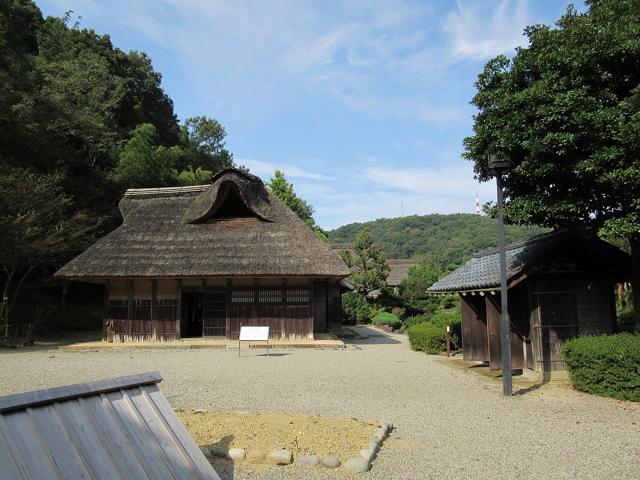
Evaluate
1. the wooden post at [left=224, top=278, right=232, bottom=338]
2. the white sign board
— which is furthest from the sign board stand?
the wooden post at [left=224, top=278, right=232, bottom=338]

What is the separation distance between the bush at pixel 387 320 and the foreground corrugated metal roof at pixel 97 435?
24018mm

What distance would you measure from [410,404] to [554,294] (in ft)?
15.1

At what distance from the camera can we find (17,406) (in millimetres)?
2480

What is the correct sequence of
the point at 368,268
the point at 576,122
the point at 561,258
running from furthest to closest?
the point at 368,268, the point at 561,258, the point at 576,122

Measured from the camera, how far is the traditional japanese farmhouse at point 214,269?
1605 cm

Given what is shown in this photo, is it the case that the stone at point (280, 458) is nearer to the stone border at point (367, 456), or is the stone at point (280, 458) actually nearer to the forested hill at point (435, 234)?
the stone border at point (367, 456)

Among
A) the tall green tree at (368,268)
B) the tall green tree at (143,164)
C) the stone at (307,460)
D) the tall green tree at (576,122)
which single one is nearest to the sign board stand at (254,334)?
the tall green tree at (576,122)

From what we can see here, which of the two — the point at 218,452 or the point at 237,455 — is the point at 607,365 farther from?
the point at 218,452

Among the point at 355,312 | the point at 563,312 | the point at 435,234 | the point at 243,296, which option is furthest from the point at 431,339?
the point at 435,234

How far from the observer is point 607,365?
318 inches

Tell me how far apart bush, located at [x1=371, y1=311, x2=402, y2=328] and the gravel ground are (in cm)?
1230

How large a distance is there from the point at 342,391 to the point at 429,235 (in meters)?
75.4

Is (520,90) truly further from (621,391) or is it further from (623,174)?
(621,391)

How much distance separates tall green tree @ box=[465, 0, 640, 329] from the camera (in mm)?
7543
